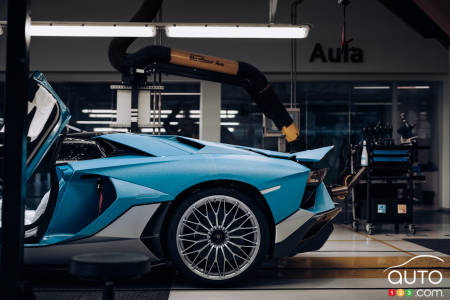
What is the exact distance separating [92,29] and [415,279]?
6332mm

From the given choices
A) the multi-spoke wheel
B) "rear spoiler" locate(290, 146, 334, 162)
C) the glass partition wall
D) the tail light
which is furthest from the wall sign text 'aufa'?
the multi-spoke wheel

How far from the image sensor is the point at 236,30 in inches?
318

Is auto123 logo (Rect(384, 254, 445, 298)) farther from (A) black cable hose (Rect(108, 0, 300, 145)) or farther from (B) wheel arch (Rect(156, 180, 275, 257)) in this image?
(A) black cable hose (Rect(108, 0, 300, 145))

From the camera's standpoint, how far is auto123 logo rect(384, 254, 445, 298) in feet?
11.3

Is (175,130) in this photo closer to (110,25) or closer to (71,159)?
(110,25)

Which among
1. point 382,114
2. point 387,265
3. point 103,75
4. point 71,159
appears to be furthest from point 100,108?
point 387,265

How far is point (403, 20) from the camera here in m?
11.8

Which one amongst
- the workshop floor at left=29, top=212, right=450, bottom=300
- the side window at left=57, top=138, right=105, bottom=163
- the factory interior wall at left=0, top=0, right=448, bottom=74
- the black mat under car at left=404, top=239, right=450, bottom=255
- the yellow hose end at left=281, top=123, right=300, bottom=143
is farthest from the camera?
the factory interior wall at left=0, top=0, right=448, bottom=74

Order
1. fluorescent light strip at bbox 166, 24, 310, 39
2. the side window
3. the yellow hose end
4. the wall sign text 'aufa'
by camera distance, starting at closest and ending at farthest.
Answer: the side window, fluorescent light strip at bbox 166, 24, 310, 39, the yellow hose end, the wall sign text 'aufa'

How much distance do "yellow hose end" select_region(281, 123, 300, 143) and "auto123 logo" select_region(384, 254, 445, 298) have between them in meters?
6.00

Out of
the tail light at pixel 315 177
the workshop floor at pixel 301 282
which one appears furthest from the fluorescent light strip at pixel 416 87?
the tail light at pixel 315 177

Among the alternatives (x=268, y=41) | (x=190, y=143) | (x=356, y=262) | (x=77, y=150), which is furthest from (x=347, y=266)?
(x=268, y=41)

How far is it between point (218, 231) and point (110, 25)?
18.3ft

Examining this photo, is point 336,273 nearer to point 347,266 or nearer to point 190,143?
point 347,266
